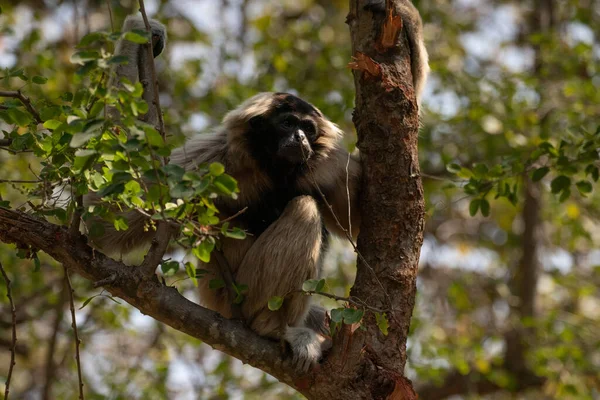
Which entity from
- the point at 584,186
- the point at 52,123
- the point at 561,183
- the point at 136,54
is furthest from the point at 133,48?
the point at 584,186

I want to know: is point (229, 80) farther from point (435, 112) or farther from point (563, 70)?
point (563, 70)

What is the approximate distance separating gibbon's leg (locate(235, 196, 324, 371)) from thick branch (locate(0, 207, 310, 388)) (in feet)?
2.22

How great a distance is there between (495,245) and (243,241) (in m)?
7.69

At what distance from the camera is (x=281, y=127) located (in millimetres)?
5180

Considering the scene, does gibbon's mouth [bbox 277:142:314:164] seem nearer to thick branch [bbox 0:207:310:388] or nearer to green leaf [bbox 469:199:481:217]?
green leaf [bbox 469:199:481:217]

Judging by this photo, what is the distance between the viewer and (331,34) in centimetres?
1129

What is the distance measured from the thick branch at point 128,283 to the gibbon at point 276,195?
625mm

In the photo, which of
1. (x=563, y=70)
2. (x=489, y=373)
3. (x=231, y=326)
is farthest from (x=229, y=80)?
(x=231, y=326)

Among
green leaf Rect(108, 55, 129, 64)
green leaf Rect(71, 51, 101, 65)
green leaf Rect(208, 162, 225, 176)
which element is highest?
green leaf Rect(71, 51, 101, 65)

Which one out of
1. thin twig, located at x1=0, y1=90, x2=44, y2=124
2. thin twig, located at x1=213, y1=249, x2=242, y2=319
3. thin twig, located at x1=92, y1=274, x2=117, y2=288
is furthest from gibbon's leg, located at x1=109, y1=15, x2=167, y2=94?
thin twig, located at x1=92, y1=274, x2=117, y2=288

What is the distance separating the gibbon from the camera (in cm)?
468

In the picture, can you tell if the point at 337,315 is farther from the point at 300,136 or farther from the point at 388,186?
the point at 300,136

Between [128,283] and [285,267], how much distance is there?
127 cm

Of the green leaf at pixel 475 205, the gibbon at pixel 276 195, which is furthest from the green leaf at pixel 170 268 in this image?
the green leaf at pixel 475 205
